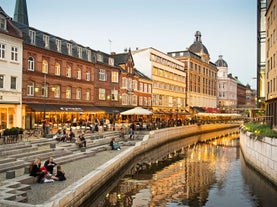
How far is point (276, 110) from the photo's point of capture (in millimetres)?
35469

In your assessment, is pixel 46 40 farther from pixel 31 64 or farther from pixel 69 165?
pixel 69 165

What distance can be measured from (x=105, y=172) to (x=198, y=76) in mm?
79233

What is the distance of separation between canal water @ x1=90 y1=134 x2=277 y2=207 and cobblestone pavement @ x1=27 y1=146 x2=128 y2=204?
190cm

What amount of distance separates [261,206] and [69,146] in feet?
51.2

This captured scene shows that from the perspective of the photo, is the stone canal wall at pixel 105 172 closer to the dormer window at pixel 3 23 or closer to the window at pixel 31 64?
the window at pixel 31 64

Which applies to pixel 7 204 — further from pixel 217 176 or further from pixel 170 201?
pixel 217 176

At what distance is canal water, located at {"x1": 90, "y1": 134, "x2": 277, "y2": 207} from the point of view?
17.2 m

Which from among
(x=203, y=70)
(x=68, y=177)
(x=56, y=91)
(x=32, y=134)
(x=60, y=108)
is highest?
(x=203, y=70)

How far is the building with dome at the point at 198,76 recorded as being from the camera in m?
87.6

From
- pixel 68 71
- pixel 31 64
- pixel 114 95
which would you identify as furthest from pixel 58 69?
pixel 114 95

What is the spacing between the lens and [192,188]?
67.3 feet

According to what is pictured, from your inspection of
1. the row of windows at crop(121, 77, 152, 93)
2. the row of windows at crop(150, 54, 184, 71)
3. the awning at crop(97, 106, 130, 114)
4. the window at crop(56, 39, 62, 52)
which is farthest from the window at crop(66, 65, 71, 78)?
the row of windows at crop(150, 54, 184, 71)

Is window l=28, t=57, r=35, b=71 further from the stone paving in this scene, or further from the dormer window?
the stone paving

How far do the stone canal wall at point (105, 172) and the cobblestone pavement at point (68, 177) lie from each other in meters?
0.70
